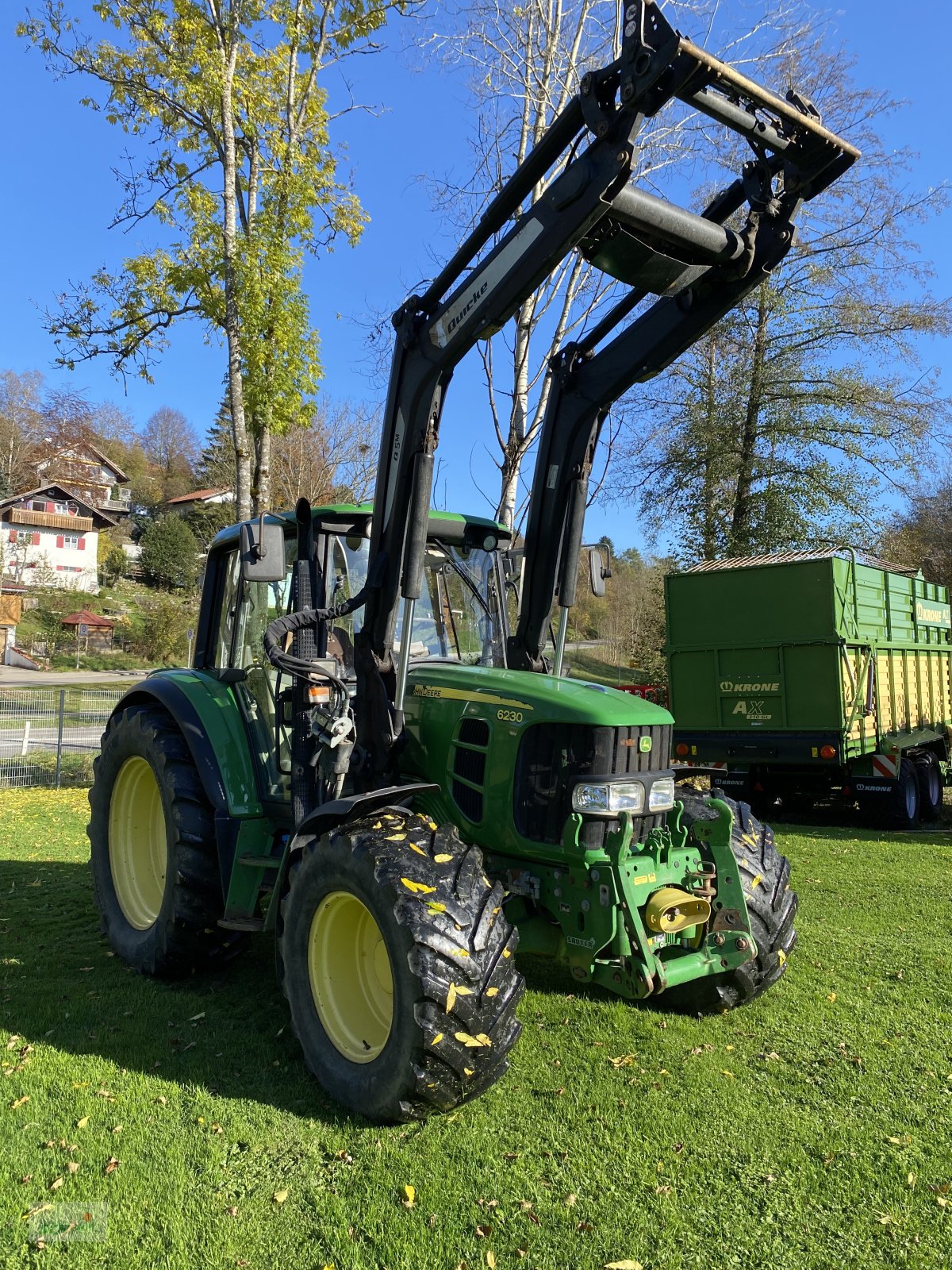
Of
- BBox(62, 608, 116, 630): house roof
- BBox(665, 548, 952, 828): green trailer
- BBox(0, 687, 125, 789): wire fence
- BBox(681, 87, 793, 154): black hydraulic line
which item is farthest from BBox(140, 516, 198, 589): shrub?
BBox(681, 87, 793, 154): black hydraulic line

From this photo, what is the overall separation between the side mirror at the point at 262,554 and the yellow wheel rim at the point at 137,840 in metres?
1.93

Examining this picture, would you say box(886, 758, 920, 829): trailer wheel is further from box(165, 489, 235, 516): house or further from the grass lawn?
box(165, 489, 235, 516): house

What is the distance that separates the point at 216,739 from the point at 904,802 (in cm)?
861

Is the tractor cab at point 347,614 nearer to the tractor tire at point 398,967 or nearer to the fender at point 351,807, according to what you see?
the fender at point 351,807

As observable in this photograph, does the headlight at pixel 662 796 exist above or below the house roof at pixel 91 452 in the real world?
below

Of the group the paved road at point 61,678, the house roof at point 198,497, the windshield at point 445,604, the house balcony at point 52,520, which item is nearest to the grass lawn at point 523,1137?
the windshield at point 445,604

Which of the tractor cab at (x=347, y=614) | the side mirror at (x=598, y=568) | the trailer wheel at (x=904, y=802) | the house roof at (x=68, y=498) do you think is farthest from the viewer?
the house roof at (x=68, y=498)

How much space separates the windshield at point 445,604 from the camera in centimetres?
443

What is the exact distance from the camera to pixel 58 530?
4916 centimetres

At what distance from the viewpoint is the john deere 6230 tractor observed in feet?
10.3

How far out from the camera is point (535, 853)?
369 centimetres

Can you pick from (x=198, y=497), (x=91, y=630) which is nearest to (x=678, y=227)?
(x=91, y=630)

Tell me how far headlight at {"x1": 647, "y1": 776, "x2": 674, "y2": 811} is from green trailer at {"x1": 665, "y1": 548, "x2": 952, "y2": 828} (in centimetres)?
652

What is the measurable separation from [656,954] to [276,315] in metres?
9.47
